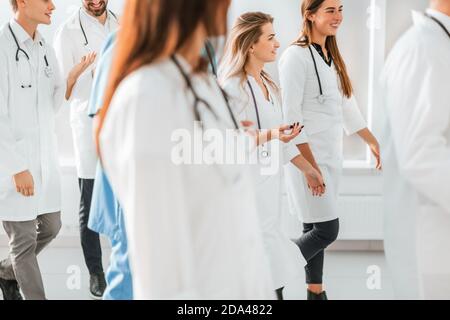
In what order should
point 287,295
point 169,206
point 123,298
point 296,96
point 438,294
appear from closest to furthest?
point 169,206, point 123,298, point 438,294, point 296,96, point 287,295

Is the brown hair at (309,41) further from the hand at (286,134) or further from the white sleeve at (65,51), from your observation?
the white sleeve at (65,51)

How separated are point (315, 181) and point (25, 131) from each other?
1.24m

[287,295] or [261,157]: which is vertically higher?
[261,157]

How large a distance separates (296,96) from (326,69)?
20 cm

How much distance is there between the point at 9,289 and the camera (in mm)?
3012

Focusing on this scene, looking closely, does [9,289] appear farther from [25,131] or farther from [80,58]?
[80,58]

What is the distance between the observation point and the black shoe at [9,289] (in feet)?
9.87

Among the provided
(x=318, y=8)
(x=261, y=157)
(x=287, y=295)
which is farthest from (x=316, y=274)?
(x=318, y=8)

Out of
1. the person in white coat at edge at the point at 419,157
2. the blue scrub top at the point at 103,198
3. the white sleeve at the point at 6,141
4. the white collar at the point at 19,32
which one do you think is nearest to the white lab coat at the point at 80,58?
the white collar at the point at 19,32

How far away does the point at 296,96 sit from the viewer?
2807mm

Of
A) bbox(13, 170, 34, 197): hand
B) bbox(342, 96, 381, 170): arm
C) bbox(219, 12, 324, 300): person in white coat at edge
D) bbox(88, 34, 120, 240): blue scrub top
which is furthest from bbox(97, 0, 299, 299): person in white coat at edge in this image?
bbox(342, 96, 381, 170): arm

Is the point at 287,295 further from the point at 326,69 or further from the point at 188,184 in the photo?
the point at 188,184

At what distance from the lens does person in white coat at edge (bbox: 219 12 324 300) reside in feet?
8.34

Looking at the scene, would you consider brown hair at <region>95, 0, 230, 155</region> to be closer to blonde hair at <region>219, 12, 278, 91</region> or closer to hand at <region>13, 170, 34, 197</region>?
blonde hair at <region>219, 12, 278, 91</region>
